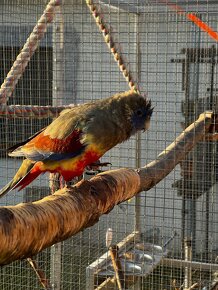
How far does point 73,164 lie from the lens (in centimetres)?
135

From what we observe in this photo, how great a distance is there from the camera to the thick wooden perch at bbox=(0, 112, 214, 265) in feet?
2.79

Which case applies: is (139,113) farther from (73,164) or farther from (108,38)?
(108,38)

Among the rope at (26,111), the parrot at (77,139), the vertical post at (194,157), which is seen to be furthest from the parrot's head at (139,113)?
the vertical post at (194,157)

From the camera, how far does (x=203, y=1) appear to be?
2.02 meters

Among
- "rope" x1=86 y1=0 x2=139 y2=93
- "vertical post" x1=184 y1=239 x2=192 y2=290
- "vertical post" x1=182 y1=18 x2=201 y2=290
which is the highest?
"rope" x1=86 y1=0 x2=139 y2=93

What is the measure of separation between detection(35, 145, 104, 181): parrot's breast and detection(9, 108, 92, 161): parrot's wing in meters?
0.01

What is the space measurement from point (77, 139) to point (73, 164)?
0.07m

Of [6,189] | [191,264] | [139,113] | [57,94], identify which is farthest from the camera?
[191,264]

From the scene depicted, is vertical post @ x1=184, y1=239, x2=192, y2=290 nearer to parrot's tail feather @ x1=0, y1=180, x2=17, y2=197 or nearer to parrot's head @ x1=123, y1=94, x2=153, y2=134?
parrot's head @ x1=123, y1=94, x2=153, y2=134

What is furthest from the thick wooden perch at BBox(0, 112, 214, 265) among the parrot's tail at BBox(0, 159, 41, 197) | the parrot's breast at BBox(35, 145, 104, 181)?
the parrot's tail at BBox(0, 159, 41, 197)

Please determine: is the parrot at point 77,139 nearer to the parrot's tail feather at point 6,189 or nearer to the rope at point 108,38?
the parrot's tail feather at point 6,189

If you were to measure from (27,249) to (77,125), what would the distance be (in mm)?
551

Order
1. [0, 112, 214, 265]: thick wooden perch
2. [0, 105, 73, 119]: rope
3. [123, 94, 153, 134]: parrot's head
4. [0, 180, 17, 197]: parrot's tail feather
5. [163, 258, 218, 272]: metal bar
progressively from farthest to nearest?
[163, 258, 218, 272]: metal bar < [0, 105, 73, 119]: rope < [123, 94, 153, 134]: parrot's head < [0, 180, 17, 197]: parrot's tail feather < [0, 112, 214, 265]: thick wooden perch

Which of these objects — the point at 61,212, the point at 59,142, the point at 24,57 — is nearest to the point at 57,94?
the point at 24,57
